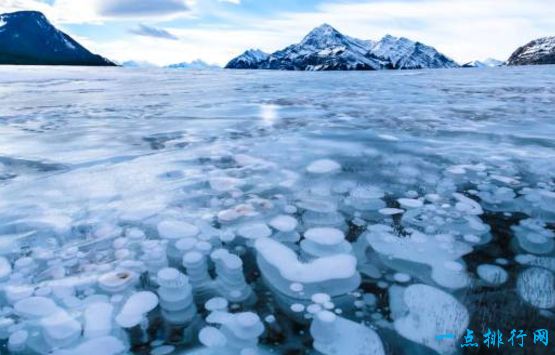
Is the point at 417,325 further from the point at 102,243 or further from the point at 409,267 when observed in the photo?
the point at 102,243

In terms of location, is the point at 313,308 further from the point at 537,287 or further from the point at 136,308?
the point at 537,287

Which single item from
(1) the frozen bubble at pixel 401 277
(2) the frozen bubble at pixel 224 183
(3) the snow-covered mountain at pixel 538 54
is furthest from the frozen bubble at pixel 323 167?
(3) the snow-covered mountain at pixel 538 54

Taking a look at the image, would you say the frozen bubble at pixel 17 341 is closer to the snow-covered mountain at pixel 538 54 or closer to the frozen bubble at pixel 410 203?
the frozen bubble at pixel 410 203

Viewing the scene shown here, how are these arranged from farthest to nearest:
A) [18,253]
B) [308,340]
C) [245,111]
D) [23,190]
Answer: [245,111] < [23,190] < [18,253] < [308,340]

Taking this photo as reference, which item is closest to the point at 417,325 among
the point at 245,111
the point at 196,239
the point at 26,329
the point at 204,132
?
the point at 196,239

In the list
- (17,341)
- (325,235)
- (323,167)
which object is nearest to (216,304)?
(17,341)

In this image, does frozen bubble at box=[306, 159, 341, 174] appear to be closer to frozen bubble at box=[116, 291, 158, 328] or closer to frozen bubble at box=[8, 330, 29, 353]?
frozen bubble at box=[116, 291, 158, 328]

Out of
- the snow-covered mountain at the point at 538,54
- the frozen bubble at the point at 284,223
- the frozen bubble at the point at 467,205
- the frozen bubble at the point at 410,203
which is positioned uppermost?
the snow-covered mountain at the point at 538,54
